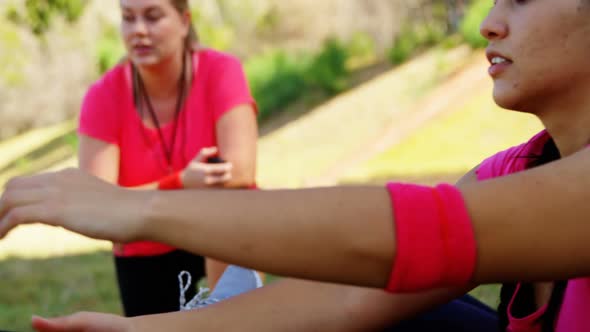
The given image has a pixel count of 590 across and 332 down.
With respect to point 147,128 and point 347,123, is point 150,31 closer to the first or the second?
point 147,128

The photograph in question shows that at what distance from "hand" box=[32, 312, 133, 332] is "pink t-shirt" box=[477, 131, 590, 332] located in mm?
787

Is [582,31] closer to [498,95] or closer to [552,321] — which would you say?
[498,95]

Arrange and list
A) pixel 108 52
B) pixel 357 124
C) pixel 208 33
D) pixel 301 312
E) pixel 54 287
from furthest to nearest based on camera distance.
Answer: pixel 208 33, pixel 108 52, pixel 357 124, pixel 54 287, pixel 301 312

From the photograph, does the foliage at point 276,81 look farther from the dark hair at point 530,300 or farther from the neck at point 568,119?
the neck at point 568,119

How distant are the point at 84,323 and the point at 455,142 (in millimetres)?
8319

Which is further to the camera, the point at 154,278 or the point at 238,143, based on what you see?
the point at 154,278

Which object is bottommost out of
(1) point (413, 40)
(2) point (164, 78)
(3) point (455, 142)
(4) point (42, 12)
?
(3) point (455, 142)

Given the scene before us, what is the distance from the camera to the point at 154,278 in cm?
327

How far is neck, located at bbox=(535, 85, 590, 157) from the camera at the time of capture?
4.52 feet

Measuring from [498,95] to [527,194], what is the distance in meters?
0.40

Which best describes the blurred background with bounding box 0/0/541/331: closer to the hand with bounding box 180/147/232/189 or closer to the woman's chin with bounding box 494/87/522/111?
the hand with bounding box 180/147/232/189

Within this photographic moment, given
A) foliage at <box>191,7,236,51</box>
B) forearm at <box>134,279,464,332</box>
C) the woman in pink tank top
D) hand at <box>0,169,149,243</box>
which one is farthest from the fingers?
foliage at <box>191,7,236,51</box>

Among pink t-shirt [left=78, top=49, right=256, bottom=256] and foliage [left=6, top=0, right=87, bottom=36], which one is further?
foliage [left=6, top=0, right=87, bottom=36]

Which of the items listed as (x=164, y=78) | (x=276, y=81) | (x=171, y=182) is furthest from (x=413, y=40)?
(x=171, y=182)
